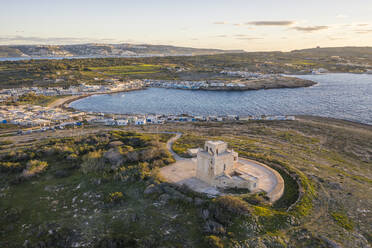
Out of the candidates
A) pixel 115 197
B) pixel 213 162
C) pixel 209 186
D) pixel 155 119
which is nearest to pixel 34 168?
pixel 115 197

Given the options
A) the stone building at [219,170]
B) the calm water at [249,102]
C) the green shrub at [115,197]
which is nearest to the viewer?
the green shrub at [115,197]

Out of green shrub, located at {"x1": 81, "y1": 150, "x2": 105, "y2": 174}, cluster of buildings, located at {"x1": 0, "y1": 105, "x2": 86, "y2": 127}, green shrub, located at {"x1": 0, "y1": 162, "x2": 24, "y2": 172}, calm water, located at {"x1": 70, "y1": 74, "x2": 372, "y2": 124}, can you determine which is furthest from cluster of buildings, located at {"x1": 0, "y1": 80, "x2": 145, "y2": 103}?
green shrub, located at {"x1": 81, "y1": 150, "x2": 105, "y2": 174}

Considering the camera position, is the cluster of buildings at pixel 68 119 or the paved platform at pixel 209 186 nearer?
the paved platform at pixel 209 186

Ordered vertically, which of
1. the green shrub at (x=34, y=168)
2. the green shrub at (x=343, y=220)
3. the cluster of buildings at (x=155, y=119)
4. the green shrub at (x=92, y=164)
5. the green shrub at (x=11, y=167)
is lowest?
the cluster of buildings at (x=155, y=119)

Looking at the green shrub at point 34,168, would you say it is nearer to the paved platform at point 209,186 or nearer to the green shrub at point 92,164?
the green shrub at point 92,164

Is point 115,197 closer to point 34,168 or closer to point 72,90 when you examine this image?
point 34,168

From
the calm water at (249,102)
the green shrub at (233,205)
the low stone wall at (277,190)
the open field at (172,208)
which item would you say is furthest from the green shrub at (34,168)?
the calm water at (249,102)

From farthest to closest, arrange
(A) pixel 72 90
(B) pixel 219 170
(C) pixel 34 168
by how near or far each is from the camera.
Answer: (A) pixel 72 90, (C) pixel 34 168, (B) pixel 219 170

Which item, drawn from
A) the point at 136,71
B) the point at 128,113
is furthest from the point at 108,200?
the point at 136,71
